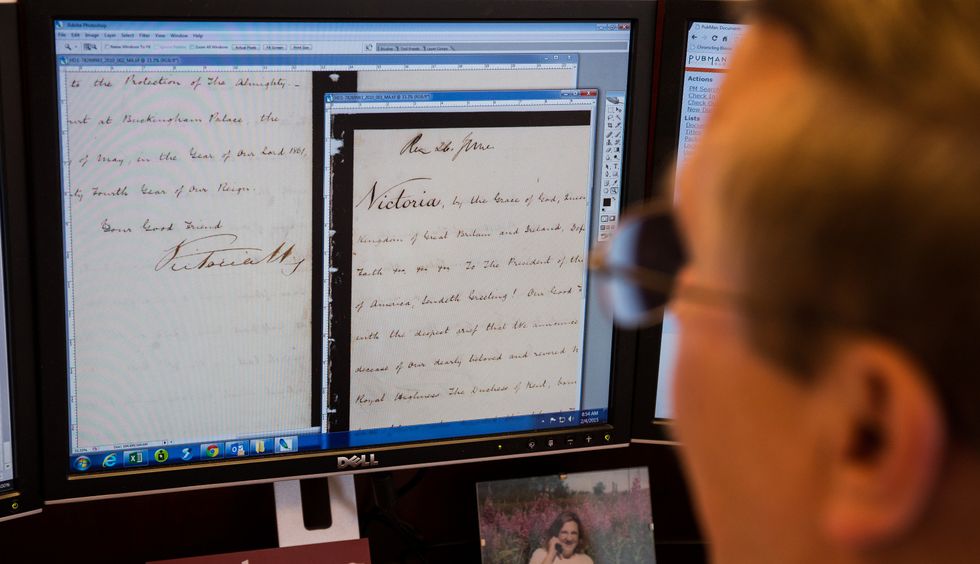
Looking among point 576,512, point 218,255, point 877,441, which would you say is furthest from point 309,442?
point 877,441

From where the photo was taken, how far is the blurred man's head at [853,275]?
0.32 meters

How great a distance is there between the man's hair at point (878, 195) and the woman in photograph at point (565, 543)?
0.63 metres

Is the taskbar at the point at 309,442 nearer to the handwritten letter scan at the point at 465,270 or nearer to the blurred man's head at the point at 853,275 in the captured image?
the handwritten letter scan at the point at 465,270

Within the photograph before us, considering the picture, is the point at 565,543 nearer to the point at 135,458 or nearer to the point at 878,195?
the point at 135,458

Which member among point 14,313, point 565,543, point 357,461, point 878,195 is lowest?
point 565,543

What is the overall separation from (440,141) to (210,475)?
32cm

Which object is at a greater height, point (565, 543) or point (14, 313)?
point (14, 313)

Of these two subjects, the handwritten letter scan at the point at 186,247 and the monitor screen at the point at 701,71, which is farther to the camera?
the monitor screen at the point at 701,71

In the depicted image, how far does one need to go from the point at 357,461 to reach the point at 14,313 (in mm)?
292

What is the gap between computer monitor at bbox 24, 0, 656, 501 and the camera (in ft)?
2.44

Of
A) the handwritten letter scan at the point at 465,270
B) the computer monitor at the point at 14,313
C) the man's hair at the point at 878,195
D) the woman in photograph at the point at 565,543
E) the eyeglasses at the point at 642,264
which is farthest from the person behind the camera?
the woman in photograph at the point at 565,543

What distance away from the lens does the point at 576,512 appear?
0.98 m

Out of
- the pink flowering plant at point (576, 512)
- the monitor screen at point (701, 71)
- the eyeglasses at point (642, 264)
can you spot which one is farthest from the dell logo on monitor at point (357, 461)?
the eyeglasses at point (642, 264)

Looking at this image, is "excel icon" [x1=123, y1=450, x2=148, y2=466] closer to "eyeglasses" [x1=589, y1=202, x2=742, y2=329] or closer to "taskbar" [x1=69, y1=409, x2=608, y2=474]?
"taskbar" [x1=69, y1=409, x2=608, y2=474]
